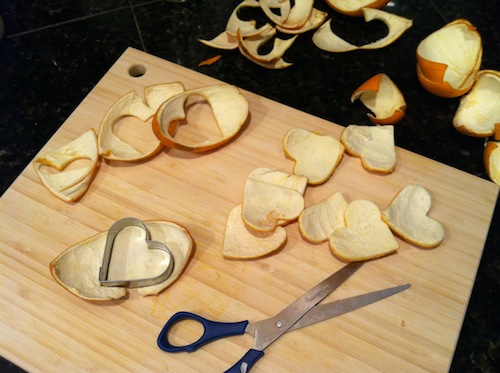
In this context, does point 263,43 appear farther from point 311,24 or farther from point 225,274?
point 225,274

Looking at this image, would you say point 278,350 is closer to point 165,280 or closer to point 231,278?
point 231,278

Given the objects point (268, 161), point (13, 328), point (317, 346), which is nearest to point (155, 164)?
point (268, 161)

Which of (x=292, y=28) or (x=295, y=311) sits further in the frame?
(x=292, y=28)

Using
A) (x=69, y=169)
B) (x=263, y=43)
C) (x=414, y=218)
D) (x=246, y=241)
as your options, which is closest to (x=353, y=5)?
(x=263, y=43)

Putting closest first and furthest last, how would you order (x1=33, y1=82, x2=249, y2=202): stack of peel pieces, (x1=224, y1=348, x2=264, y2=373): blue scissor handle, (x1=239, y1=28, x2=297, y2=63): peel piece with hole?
(x1=224, y1=348, x2=264, y2=373): blue scissor handle < (x1=33, y1=82, x2=249, y2=202): stack of peel pieces < (x1=239, y1=28, x2=297, y2=63): peel piece with hole

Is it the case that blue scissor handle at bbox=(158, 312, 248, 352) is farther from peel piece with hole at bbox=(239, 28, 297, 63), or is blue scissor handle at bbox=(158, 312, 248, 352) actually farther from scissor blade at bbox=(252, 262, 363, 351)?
peel piece with hole at bbox=(239, 28, 297, 63)

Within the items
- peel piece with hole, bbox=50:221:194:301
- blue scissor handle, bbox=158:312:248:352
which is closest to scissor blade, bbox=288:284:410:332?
blue scissor handle, bbox=158:312:248:352
